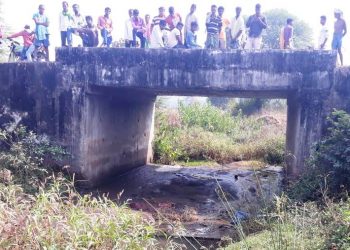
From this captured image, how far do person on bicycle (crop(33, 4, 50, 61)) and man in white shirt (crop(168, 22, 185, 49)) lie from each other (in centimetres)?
271

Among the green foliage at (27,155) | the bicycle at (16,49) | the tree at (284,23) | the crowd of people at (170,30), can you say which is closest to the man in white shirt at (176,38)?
the crowd of people at (170,30)

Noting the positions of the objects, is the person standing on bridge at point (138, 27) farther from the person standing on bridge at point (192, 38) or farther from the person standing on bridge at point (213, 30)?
the person standing on bridge at point (213, 30)

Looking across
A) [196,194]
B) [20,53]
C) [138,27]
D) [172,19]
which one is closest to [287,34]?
[172,19]

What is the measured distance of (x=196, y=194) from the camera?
936 centimetres

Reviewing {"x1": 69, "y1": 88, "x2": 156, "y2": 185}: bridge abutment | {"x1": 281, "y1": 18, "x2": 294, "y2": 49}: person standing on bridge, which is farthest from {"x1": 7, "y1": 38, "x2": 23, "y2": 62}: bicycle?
{"x1": 281, "y1": 18, "x2": 294, "y2": 49}: person standing on bridge

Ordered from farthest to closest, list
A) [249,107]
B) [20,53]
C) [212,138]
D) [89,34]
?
[249,107] < [212,138] < [20,53] < [89,34]

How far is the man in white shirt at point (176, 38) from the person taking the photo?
912 centimetres

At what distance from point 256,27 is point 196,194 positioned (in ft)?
12.3

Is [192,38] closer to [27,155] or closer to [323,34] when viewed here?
[323,34]

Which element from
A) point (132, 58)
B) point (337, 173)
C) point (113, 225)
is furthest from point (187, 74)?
point (113, 225)

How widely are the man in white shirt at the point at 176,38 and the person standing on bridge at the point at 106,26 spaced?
4.65 feet

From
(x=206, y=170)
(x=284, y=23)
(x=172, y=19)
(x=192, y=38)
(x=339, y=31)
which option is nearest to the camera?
(x=339, y=31)

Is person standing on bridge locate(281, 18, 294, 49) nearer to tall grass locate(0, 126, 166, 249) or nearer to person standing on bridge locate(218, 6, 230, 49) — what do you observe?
person standing on bridge locate(218, 6, 230, 49)

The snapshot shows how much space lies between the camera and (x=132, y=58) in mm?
8453
